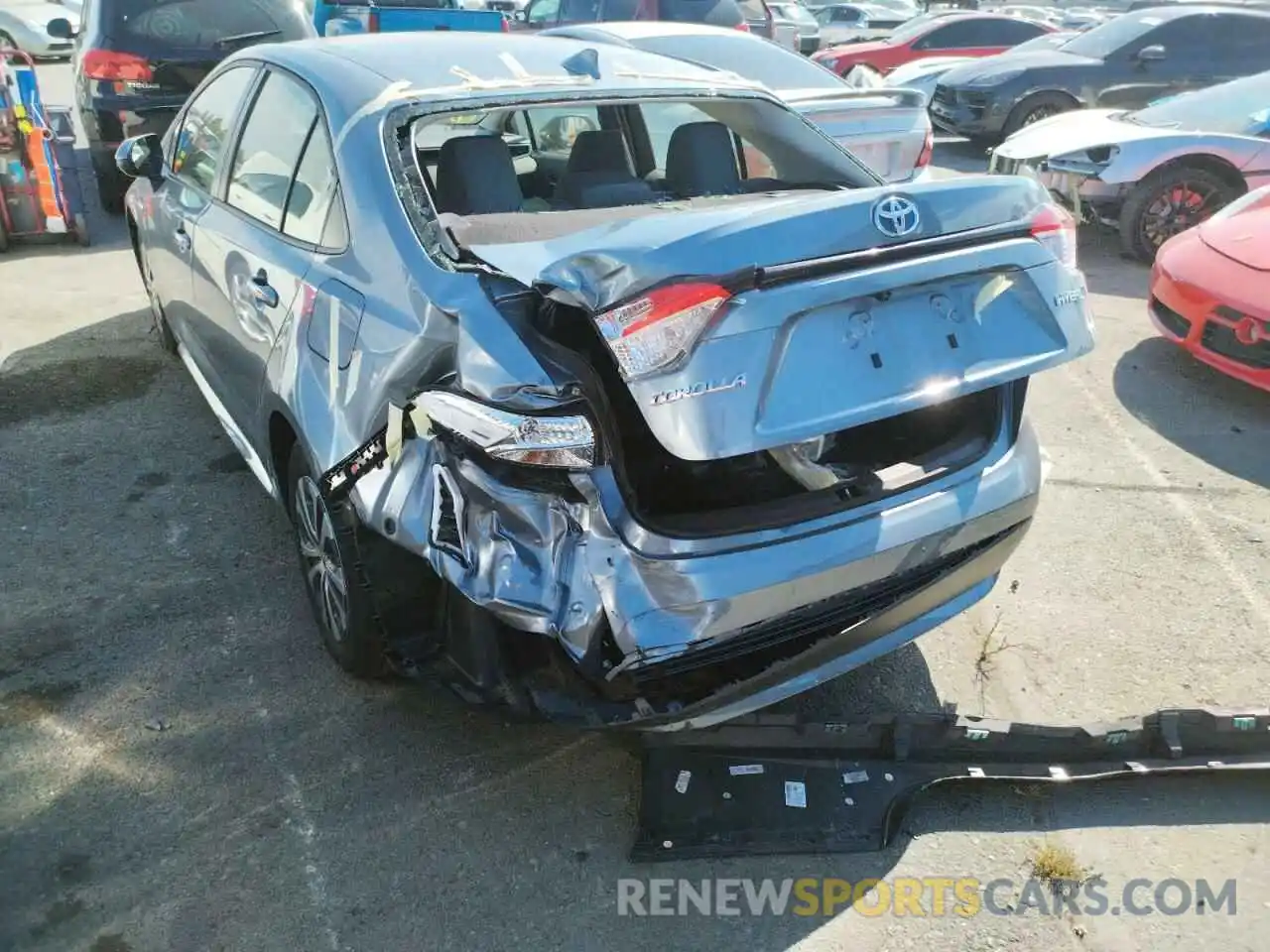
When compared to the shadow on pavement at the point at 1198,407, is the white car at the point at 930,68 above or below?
above

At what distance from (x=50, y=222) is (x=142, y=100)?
108 centimetres

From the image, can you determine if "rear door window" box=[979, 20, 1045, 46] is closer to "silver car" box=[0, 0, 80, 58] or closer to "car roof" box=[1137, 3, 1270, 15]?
"car roof" box=[1137, 3, 1270, 15]

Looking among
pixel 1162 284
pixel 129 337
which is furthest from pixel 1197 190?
pixel 129 337

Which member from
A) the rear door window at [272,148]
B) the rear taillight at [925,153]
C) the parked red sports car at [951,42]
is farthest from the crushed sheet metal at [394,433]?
the parked red sports car at [951,42]

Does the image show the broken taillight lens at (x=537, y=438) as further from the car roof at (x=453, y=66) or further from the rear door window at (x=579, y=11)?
the rear door window at (x=579, y=11)

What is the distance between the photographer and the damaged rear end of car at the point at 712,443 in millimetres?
2053

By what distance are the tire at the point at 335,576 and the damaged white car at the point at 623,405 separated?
0.04 ft

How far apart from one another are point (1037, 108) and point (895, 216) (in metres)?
9.77

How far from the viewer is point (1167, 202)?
7219 millimetres

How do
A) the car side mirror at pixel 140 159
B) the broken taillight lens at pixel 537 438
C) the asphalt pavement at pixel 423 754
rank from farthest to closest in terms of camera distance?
1. the car side mirror at pixel 140 159
2. the asphalt pavement at pixel 423 754
3. the broken taillight lens at pixel 537 438

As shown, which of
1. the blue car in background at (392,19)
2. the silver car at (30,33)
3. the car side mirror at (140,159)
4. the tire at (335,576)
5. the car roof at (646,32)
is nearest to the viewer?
the tire at (335,576)

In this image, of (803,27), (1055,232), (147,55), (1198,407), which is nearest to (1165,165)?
(1198,407)

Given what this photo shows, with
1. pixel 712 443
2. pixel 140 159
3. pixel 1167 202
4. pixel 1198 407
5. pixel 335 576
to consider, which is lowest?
pixel 1198 407

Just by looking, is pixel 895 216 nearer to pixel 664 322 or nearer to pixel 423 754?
pixel 664 322
